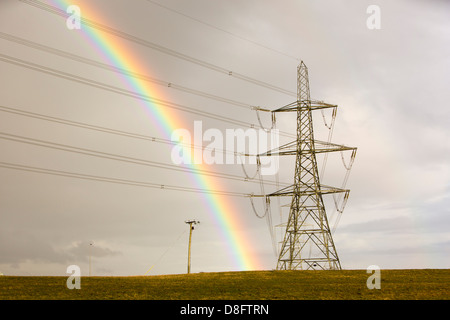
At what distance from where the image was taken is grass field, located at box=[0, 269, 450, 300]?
1062 inches

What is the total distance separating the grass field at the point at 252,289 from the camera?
1062 inches

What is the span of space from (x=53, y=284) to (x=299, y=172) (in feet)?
102

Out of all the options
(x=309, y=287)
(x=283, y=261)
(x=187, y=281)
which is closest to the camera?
(x=309, y=287)

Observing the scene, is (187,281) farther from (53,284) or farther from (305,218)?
(305,218)

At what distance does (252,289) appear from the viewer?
102 ft
